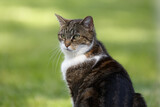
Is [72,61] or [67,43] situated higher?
[67,43]

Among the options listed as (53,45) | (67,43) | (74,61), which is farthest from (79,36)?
(53,45)

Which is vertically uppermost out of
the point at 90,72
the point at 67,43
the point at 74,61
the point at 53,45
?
the point at 67,43

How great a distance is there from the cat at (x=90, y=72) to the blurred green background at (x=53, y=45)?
284 mm

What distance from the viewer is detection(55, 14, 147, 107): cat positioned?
523cm

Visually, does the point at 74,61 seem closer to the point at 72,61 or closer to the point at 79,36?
the point at 72,61

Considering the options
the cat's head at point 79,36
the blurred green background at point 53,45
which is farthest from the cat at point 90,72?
the blurred green background at point 53,45

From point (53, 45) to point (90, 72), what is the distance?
5.60m

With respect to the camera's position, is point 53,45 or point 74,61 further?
point 53,45

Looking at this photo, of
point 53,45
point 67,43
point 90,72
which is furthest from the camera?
point 53,45

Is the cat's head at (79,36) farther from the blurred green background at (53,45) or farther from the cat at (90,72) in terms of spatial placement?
the blurred green background at (53,45)

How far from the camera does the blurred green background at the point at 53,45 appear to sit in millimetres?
7664

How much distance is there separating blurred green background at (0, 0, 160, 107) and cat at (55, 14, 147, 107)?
0.28 metres

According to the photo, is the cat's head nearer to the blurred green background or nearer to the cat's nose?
the cat's nose

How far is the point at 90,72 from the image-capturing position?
573cm
